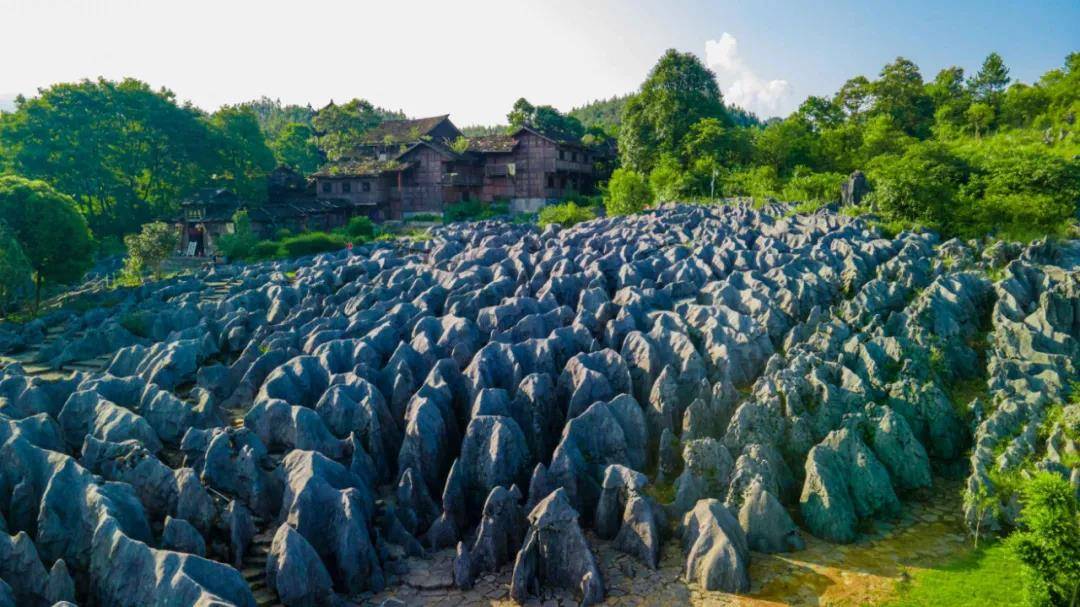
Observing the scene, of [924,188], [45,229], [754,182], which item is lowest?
[45,229]

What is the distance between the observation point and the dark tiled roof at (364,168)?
197ft

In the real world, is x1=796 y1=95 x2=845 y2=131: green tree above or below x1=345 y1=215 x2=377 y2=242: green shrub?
above

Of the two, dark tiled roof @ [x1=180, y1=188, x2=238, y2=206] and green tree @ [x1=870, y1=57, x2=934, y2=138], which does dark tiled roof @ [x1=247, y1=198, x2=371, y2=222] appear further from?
green tree @ [x1=870, y1=57, x2=934, y2=138]

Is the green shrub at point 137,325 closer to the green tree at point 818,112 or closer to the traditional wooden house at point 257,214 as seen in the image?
the traditional wooden house at point 257,214

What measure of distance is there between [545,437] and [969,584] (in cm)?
900

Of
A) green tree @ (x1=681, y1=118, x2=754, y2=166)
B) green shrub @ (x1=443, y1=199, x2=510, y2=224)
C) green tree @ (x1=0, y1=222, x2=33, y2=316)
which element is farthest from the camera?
green shrub @ (x1=443, y1=199, x2=510, y2=224)

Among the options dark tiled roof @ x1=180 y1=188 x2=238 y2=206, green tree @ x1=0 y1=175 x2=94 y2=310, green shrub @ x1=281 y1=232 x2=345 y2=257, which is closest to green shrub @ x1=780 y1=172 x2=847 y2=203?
green shrub @ x1=281 y1=232 x2=345 y2=257

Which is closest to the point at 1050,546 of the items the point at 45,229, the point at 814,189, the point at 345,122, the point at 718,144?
the point at 814,189

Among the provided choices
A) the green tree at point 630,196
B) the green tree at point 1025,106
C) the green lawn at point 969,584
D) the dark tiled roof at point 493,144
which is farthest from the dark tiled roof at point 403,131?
the green lawn at point 969,584

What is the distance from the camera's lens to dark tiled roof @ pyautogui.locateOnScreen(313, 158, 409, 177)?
60009 mm

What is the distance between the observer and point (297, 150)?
75.1 m

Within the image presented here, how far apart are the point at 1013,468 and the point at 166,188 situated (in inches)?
2479

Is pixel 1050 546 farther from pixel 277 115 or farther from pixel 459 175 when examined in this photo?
pixel 277 115

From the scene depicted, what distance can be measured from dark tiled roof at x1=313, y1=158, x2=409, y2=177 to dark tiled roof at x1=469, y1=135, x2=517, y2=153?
7.26 meters
